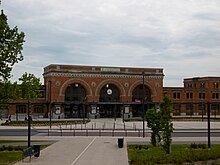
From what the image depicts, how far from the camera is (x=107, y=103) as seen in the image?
272 feet

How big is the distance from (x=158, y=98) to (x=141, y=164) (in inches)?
2709

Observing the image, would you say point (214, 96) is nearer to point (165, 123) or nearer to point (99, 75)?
point (99, 75)

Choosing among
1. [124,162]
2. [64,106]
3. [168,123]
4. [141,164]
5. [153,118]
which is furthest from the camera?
[64,106]

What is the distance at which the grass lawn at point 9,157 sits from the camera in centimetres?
2061

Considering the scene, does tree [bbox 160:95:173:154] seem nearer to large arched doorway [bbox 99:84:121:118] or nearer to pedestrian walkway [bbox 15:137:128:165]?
pedestrian walkway [bbox 15:137:128:165]

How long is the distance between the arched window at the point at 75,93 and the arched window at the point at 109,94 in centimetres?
450

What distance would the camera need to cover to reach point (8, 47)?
24156 millimetres

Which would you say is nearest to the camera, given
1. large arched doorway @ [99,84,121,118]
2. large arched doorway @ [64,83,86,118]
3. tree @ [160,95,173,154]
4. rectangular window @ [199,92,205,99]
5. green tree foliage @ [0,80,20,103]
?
tree @ [160,95,173,154]

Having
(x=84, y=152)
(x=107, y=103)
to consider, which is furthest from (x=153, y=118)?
(x=107, y=103)

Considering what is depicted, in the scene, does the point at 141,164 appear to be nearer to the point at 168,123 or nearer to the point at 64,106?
the point at 168,123

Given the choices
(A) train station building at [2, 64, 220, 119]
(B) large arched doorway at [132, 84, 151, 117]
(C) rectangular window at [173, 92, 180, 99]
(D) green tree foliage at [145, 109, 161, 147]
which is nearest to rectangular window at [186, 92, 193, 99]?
(C) rectangular window at [173, 92, 180, 99]

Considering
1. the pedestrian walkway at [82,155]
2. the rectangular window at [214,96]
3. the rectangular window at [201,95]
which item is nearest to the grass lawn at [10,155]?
the pedestrian walkway at [82,155]

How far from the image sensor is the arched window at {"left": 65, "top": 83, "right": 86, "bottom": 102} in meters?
82.3

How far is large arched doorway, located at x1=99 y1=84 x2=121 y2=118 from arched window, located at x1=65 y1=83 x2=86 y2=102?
177 inches
